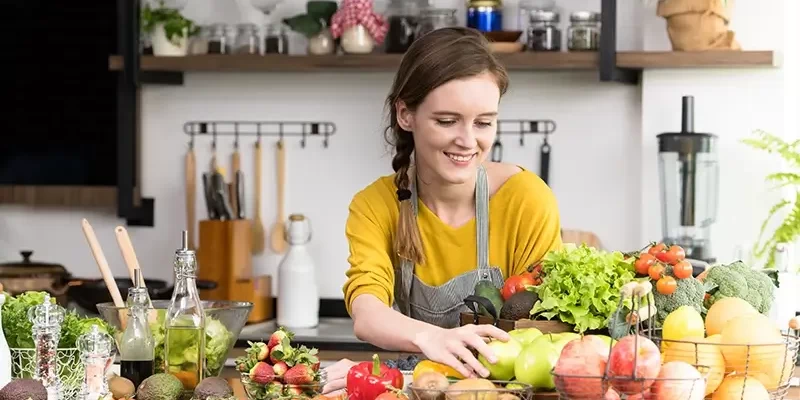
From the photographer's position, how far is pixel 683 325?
1.92m

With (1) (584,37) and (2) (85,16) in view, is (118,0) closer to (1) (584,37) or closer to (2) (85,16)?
(2) (85,16)

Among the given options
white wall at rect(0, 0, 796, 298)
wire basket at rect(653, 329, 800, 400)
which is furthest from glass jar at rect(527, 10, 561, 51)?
wire basket at rect(653, 329, 800, 400)

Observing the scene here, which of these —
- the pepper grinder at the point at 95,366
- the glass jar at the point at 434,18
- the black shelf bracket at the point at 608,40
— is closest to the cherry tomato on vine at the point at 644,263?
the pepper grinder at the point at 95,366

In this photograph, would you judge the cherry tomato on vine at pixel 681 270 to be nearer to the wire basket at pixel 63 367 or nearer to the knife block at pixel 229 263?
the wire basket at pixel 63 367

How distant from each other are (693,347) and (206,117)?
→ 3.23 metres

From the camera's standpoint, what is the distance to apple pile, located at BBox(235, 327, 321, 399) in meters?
2.11

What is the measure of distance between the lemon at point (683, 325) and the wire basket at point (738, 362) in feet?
0.10

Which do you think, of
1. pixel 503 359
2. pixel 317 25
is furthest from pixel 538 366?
pixel 317 25

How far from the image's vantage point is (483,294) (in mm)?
2203

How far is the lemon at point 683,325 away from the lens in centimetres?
192

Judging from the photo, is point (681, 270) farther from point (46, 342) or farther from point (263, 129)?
point (263, 129)

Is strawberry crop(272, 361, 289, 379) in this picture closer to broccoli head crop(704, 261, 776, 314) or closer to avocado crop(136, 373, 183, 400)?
avocado crop(136, 373, 183, 400)

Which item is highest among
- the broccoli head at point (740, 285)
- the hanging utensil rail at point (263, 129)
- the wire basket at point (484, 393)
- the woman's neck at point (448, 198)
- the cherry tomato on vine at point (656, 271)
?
the hanging utensil rail at point (263, 129)

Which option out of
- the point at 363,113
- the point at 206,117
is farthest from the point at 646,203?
the point at 206,117
